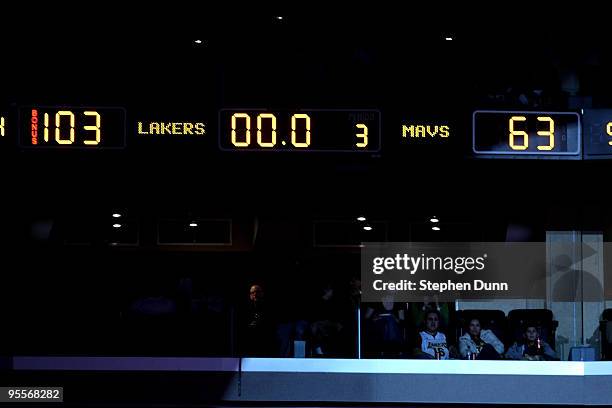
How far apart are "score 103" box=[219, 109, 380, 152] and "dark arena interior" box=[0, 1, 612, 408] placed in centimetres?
2

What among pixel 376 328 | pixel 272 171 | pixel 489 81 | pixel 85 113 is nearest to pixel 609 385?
pixel 376 328

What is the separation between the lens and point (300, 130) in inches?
454

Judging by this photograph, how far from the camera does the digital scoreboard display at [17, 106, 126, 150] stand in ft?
37.9

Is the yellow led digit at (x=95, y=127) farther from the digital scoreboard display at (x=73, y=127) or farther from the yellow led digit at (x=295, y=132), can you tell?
the yellow led digit at (x=295, y=132)

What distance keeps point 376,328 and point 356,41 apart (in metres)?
3.06

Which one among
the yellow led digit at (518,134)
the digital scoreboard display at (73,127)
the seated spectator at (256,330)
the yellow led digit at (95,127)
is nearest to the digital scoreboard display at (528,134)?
the yellow led digit at (518,134)

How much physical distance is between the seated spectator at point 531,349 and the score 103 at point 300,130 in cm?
260

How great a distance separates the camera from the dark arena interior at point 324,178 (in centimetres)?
1165

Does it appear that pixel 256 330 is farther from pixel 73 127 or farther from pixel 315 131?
pixel 73 127

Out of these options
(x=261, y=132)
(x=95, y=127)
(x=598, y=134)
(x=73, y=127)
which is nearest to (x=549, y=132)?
(x=598, y=134)

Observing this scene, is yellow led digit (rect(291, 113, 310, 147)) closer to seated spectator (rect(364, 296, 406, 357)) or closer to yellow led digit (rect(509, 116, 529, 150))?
yellow led digit (rect(509, 116, 529, 150))

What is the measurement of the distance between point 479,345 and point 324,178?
2450 millimetres

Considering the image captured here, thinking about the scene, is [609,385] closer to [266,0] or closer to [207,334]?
[207,334]

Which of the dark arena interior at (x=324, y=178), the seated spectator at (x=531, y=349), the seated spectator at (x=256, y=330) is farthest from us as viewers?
the seated spectator at (x=256, y=330)
